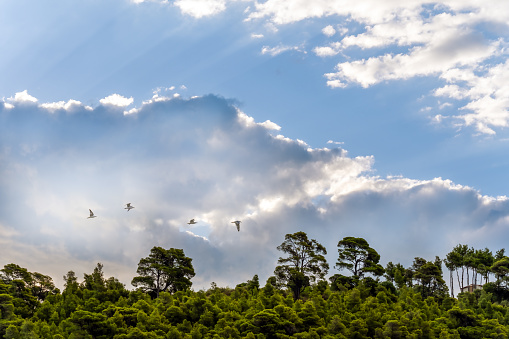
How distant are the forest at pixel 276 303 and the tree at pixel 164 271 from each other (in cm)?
12

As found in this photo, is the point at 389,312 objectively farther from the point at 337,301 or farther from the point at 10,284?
the point at 10,284

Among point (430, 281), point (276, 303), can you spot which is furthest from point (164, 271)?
point (430, 281)

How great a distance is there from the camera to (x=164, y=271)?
60.1 m

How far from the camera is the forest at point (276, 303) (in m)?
44.0

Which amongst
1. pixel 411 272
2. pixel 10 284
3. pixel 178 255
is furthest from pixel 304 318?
pixel 10 284

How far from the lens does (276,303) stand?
163ft

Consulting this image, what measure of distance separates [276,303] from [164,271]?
53.8 feet

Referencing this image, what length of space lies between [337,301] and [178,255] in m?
20.4

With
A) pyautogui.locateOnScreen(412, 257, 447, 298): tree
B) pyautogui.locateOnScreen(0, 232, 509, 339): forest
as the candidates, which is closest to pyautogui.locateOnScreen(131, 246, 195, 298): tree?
pyautogui.locateOnScreen(0, 232, 509, 339): forest

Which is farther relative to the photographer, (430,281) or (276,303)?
(430,281)

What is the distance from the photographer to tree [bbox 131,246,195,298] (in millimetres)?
59812

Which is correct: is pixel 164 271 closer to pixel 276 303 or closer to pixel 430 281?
pixel 276 303

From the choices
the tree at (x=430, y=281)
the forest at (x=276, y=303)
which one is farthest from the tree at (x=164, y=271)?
the tree at (x=430, y=281)

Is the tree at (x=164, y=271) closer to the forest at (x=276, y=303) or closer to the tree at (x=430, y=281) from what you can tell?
the forest at (x=276, y=303)
